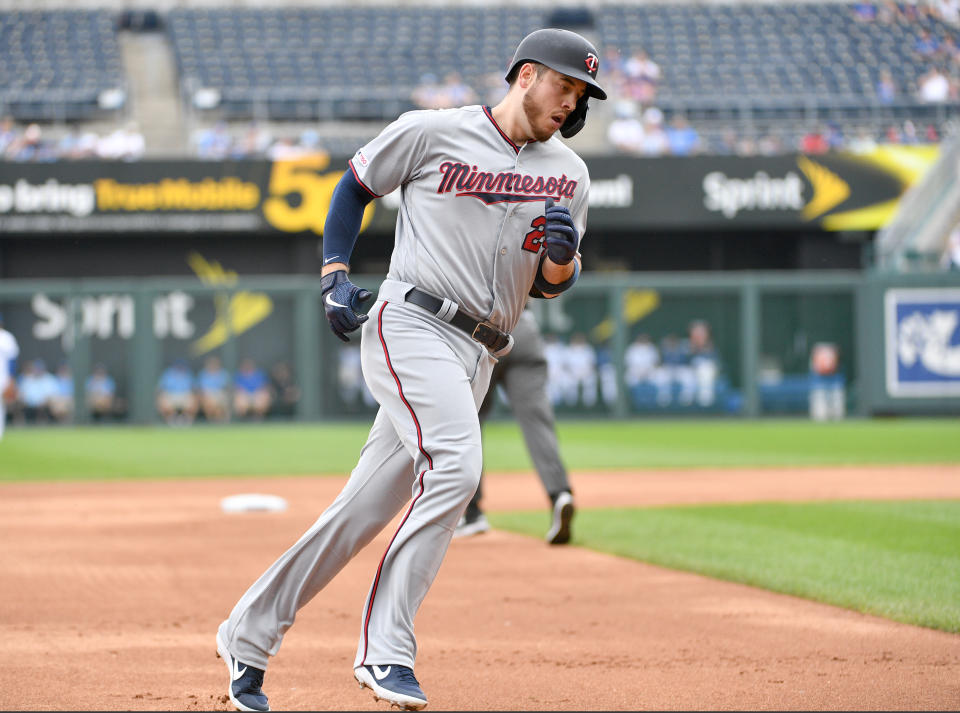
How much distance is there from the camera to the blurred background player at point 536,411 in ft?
22.9

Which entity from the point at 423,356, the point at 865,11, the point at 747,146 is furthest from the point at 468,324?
the point at 865,11

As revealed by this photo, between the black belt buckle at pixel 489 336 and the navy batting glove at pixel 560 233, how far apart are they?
0.91ft

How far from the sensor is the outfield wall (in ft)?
70.7

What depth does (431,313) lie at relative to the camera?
360cm

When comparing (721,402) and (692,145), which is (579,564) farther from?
(692,145)

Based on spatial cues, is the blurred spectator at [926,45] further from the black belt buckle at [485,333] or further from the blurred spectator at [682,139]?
the black belt buckle at [485,333]

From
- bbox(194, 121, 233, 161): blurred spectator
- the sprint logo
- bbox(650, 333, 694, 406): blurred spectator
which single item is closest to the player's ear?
bbox(650, 333, 694, 406): blurred spectator

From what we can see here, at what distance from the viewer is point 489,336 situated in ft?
12.1

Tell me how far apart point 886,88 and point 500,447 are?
14464 mm

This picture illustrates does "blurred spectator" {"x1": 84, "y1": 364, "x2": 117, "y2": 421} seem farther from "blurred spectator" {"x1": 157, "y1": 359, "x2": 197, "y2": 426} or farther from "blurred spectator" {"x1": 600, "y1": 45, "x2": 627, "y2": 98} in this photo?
"blurred spectator" {"x1": 600, "y1": 45, "x2": 627, "y2": 98}

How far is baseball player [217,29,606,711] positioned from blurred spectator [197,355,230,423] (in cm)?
1832

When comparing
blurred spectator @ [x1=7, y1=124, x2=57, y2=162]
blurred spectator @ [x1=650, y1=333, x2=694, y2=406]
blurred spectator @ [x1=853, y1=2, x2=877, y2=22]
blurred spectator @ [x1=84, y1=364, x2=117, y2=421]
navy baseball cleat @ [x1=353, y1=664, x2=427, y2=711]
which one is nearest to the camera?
navy baseball cleat @ [x1=353, y1=664, x2=427, y2=711]

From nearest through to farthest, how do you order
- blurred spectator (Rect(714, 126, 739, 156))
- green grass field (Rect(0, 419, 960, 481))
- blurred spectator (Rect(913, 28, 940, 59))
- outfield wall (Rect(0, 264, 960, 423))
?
green grass field (Rect(0, 419, 960, 481)), outfield wall (Rect(0, 264, 960, 423)), blurred spectator (Rect(714, 126, 739, 156)), blurred spectator (Rect(913, 28, 940, 59))

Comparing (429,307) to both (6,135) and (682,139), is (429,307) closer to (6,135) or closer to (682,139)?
(682,139)
